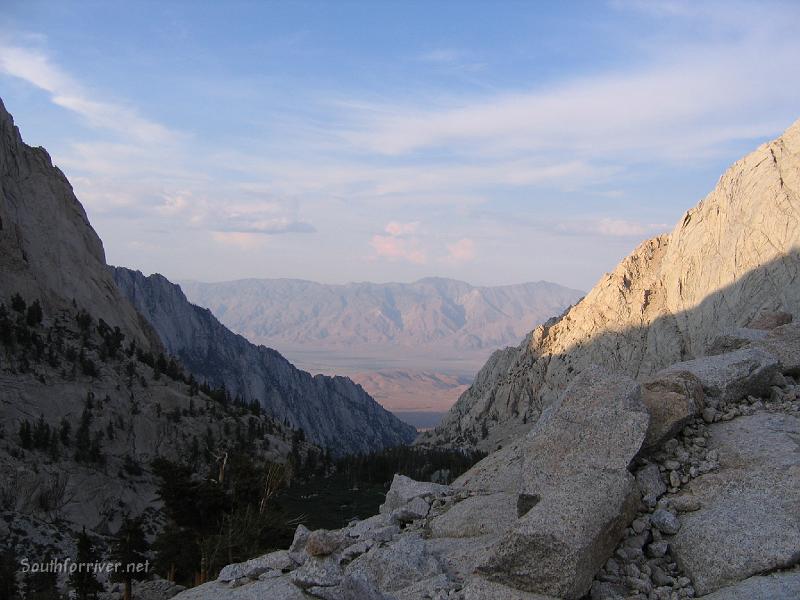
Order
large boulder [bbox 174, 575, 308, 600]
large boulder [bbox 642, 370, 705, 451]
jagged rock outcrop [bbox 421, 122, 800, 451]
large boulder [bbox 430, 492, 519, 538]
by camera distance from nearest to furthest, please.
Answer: large boulder [bbox 174, 575, 308, 600]
large boulder [bbox 642, 370, 705, 451]
large boulder [bbox 430, 492, 519, 538]
jagged rock outcrop [bbox 421, 122, 800, 451]

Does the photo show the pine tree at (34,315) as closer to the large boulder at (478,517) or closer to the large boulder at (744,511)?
the large boulder at (478,517)

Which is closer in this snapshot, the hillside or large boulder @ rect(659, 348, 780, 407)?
the hillside

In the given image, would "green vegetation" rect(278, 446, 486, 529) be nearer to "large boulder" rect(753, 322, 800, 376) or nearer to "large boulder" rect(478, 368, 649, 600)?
"large boulder" rect(753, 322, 800, 376)

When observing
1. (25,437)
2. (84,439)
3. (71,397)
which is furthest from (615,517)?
(71,397)

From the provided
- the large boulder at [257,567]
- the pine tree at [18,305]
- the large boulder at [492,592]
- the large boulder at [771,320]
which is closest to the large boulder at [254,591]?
the large boulder at [257,567]

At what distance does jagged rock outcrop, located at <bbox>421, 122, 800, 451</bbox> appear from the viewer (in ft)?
262

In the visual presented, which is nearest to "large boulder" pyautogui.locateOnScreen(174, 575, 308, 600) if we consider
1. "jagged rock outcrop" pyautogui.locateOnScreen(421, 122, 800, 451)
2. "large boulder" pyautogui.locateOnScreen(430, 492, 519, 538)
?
"large boulder" pyautogui.locateOnScreen(430, 492, 519, 538)

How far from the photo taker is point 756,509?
38.6 ft

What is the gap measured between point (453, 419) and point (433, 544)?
14340 cm

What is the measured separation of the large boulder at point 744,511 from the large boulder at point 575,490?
4.11 ft

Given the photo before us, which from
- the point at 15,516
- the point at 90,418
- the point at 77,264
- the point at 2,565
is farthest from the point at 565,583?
the point at 77,264

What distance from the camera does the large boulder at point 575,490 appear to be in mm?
10906

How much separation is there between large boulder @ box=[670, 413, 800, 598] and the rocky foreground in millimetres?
25

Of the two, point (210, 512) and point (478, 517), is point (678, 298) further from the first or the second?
point (478, 517)
